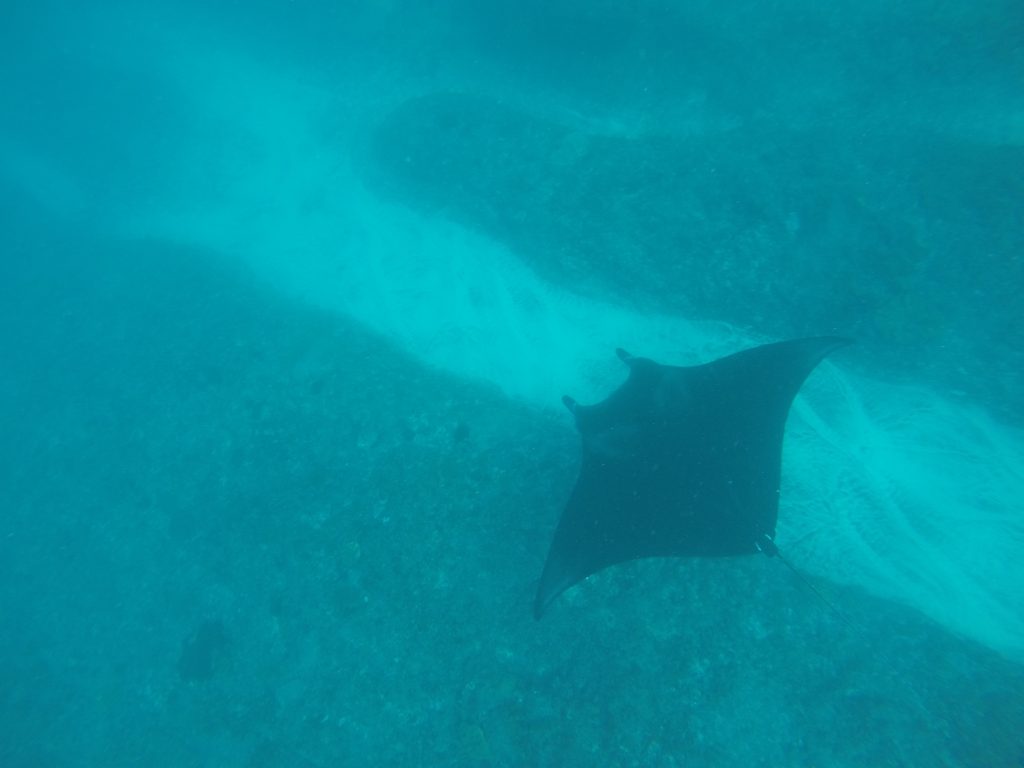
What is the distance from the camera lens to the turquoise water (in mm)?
6332

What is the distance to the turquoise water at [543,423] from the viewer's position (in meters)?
6.33

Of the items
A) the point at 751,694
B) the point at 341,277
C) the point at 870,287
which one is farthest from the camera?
the point at 341,277

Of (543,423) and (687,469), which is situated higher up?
(687,469)

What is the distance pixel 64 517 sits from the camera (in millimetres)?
11352

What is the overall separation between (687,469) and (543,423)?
3.07 meters

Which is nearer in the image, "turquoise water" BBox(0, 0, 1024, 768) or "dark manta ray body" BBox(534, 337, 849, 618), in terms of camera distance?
"dark manta ray body" BBox(534, 337, 849, 618)

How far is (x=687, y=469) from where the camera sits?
221 inches

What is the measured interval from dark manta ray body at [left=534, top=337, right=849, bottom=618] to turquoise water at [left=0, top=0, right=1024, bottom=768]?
160 centimetres

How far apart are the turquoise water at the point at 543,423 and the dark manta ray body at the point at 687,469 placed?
1.60 meters

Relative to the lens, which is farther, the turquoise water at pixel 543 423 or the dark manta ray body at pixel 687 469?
the turquoise water at pixel 543 423

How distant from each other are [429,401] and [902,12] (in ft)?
34.8

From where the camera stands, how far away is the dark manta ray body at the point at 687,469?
5.40 metres

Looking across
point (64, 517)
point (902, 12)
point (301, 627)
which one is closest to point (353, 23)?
point (902, 12)

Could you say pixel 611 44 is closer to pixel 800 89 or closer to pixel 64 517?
pixel 800 89
